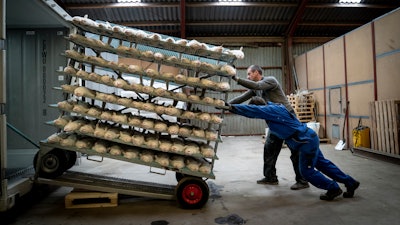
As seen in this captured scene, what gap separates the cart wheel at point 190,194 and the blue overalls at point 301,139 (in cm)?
128

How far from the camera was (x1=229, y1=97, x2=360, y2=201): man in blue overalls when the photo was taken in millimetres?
4258

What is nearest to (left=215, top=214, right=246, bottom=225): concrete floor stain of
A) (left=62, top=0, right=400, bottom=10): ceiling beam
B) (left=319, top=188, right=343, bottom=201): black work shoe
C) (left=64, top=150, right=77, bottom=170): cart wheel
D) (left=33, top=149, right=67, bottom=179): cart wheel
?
(left=319, top=188, right=343, bottom=201): black work shoe

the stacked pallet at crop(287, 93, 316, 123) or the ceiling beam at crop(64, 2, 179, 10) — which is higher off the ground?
the ceiling beam at crop(64, 2, 179, 10)

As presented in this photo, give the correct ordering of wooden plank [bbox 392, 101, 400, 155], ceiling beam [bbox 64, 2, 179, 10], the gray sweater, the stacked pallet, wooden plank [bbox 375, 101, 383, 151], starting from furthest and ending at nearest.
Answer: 1. ceiling beam [bbox 64, 2, 179, 10]
2. the stacked pallet
3. wooden plank [bbox 375, 101, 383, 151]
4. wooden plank [bbox 392, 101, 400, 155]
5. the gray sweater

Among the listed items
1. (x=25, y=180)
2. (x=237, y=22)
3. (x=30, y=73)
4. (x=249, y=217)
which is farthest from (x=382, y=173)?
(x=237, y=22)

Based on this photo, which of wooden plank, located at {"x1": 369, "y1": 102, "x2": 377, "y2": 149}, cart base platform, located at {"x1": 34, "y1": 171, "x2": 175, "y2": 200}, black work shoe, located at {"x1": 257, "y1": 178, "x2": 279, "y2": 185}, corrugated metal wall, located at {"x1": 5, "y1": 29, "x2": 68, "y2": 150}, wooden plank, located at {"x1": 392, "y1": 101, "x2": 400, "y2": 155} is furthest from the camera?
wooden plank, located at {"x1": 369, "y1": 102, "x2": 377, "y2": 149}

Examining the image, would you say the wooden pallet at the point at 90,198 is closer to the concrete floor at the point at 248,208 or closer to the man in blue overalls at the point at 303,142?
the concrete floor at the point at 248,208

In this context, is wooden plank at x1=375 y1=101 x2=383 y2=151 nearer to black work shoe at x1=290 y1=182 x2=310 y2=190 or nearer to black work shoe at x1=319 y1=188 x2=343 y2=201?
black work shoe at x1=290 y1=182 x2=310 y2=190

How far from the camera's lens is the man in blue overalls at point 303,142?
426 cm

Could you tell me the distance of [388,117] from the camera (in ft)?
24.5

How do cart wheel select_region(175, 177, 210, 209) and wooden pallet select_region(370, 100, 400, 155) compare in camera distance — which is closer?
cart wheel select_region(175, 177, 210, 209)

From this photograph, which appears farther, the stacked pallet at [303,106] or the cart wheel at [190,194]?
the stacked pallet at [303,106]

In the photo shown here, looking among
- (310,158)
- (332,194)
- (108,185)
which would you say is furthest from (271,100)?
(108,185)

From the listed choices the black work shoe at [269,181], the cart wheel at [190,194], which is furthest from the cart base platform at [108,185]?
the black work shoe at [269,181]
